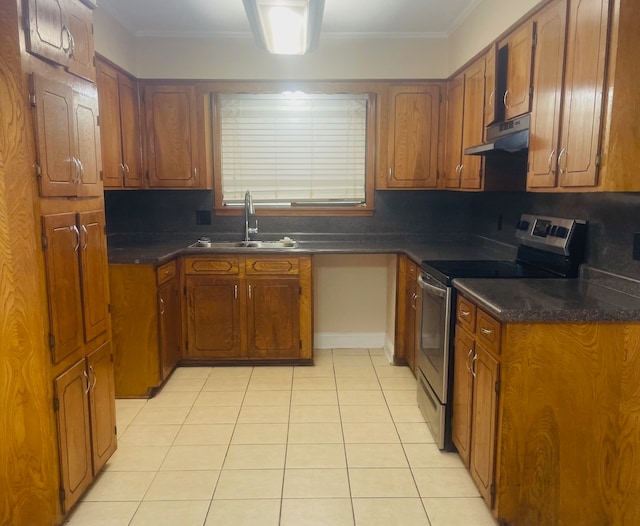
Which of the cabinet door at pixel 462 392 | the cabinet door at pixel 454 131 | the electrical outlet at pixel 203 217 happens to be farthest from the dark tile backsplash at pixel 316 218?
the cabinet door at pixel 462 392

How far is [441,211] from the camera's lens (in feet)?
13.6

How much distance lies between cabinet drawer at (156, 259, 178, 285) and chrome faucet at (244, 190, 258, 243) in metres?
0.71

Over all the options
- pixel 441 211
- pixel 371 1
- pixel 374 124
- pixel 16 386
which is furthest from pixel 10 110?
pixel 441 211

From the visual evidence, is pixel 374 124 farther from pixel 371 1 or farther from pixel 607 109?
pixel 607 109

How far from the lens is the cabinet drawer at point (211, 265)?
11.8ft

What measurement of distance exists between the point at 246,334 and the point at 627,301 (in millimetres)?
2544

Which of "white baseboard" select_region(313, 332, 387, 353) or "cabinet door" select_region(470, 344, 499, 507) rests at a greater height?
"cabinet door" select_region(470, 344, 499, 507)

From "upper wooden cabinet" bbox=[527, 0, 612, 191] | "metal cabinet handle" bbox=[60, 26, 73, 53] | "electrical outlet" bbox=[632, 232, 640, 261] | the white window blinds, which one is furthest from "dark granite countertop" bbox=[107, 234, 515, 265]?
"metal cabinet handle" bbox=[60, 26, 73, 53]

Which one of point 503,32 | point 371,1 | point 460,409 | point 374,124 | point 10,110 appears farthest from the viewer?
point 374,124

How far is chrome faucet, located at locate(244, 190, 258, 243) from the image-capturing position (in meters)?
3.94

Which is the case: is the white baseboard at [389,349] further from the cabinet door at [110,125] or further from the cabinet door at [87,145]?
the cabinet door at [87,145]

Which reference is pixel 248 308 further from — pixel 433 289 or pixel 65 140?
pixel 65 140

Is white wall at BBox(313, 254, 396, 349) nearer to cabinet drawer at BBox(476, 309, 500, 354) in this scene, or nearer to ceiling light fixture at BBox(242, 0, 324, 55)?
ceiling light fixture at BBox(242, 0, 324, 55)

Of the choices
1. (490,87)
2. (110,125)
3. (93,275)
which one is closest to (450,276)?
(490,87)
